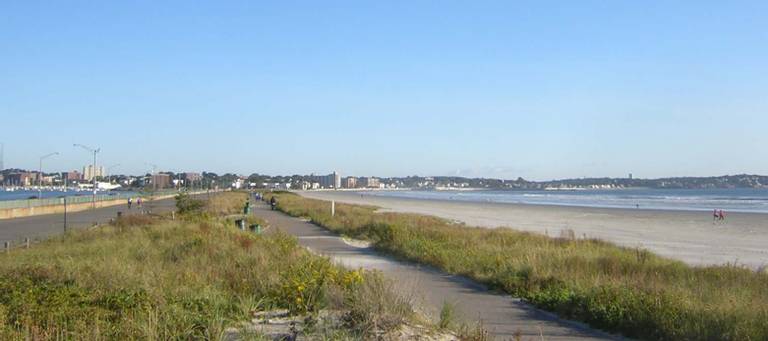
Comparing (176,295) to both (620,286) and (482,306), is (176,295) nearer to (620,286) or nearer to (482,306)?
(482,306)

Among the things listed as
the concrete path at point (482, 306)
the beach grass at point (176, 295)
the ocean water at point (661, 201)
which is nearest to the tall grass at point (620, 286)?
the concrete path at point (482, 306)

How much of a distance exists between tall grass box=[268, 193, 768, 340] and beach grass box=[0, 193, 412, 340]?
321cm

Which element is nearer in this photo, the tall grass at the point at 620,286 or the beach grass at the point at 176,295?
the beach grass at the point at 176,295

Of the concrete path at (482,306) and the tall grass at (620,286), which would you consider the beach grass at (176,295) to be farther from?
the tall grass at (620,286)

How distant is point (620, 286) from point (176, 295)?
6.49 m

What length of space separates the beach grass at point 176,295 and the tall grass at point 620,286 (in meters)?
3.21

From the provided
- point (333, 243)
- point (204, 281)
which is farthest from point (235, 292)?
point (333, 243)

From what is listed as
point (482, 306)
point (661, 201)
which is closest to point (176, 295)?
point (482, 306)

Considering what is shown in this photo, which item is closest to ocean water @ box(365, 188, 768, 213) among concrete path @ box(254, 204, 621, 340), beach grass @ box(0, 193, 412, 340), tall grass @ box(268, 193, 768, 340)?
tall grass @ box(268, 193, 768, 340)

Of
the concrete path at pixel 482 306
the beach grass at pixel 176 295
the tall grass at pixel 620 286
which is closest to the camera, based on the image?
the beach grass at pixel 176 295

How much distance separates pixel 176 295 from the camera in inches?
394

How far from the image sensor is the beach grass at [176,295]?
24.8ft

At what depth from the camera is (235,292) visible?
1072 cm

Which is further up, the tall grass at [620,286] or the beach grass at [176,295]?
the beach grass at [176,295]
